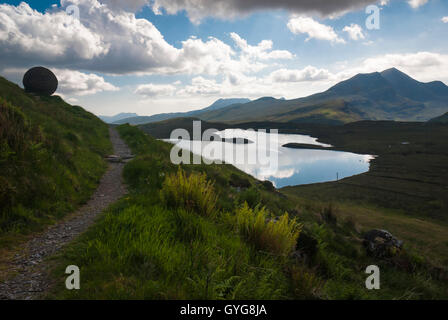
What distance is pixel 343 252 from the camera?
8750 millimetres

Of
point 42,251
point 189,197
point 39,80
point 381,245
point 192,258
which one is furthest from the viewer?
point 39,80

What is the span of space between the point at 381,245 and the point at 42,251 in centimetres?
1083

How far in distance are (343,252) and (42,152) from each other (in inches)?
421

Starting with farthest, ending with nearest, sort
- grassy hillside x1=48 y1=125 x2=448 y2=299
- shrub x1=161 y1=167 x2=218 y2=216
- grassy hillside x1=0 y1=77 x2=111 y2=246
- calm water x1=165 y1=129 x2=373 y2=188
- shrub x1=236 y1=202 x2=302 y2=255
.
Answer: calm water x1=165 y1=129 x2=373 y2=188, shrub x1=161 y1=167 x2=218 y2=216, grassy hillside x1=0 y1=77 x2=111 y2=246, shrub x1=236 y1=202 x2=302 y2=255, grassy hillside x1=48 y1=125 x2=448 y2=299

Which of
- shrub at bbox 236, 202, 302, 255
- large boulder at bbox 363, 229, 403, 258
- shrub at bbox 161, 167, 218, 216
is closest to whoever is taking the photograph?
shrub at bbox 236, 202, 302, 255

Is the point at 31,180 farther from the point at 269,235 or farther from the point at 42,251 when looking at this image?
the point at 269,235

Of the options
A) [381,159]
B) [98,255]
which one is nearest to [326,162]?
[381,159]

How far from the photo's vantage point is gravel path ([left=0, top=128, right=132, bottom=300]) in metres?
3.17

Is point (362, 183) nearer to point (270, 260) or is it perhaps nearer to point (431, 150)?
point (431, 150)

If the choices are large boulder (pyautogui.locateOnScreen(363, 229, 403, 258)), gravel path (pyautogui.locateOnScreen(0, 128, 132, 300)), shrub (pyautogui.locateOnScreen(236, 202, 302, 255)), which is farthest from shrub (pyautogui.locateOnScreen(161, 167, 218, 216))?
large boulder (pyautogui.locateOnScreen(363, 229, 403, 258))

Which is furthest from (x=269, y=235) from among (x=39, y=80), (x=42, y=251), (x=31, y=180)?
(x=39, y=80)

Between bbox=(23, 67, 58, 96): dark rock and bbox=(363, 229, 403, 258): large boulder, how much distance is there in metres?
38.2

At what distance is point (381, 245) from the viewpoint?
9359mm

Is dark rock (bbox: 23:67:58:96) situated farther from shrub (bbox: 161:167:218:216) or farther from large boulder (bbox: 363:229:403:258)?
large boulder (bbox: 363:229:403:258)
